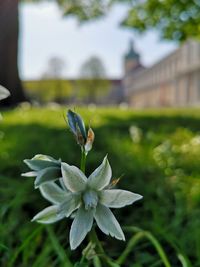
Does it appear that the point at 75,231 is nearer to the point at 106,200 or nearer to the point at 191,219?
the point at 106,200

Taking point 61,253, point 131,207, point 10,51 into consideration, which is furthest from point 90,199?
point 10,51

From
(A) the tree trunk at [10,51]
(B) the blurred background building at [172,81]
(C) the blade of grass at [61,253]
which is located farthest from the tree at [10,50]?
(B) the blurred background building at [172,81]

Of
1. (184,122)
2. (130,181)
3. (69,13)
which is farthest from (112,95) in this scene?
(130,181)

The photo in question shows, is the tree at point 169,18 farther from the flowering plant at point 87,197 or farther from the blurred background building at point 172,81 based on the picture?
the blurred background building at point 172,81

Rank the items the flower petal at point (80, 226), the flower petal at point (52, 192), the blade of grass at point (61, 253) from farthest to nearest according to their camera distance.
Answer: the blade of grass at point (61, 253)
the flower petal at point (52, 192)
the flower petal at point (80, 226)

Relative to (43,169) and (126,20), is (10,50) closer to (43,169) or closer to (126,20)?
(126,20)

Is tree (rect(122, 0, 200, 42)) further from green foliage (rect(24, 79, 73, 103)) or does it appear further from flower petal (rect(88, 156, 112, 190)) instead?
green foliage (rect(24, 79, 73, 103))
